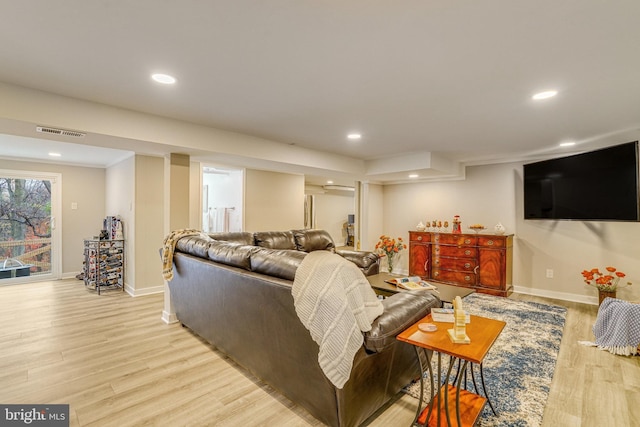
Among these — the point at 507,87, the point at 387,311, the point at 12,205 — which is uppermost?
the point at 507,87

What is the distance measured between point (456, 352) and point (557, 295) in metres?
4.47

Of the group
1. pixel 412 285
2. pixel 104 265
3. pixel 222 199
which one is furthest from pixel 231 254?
pixel 222 199

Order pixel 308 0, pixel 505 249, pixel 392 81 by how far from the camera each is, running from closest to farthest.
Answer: pixel 308 0, pixel 392 81, pixel 505 249

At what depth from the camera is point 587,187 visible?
3688 mm

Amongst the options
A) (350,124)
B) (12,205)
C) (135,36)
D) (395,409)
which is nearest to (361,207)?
(350,124)

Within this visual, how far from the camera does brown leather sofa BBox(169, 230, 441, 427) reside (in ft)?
5.39

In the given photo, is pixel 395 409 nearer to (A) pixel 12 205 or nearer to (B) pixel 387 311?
(B) pixel 387 311

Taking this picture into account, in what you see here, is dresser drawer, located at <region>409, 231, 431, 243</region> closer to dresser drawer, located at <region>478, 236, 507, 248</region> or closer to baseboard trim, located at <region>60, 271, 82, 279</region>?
dresser drawer, located at <region>478, 236, 507, 248</region>

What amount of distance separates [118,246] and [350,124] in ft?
14.6

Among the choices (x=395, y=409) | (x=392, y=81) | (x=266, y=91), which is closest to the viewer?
(x=395, y=409)

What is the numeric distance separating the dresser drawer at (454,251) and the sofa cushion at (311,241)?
6.35 feet

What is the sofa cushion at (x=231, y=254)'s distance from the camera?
2.27 m

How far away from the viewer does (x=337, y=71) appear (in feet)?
6.66

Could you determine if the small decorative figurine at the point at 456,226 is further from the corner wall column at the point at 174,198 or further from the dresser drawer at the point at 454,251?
the corner wall column at the point at 174,198
